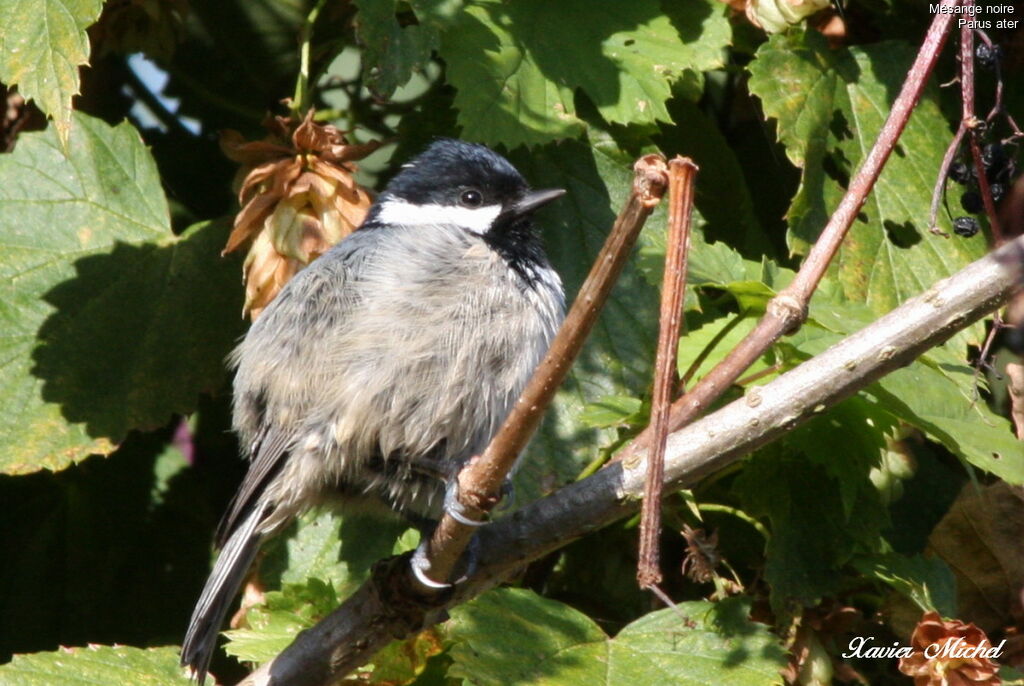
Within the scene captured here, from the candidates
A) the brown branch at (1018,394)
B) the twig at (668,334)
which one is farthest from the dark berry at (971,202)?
the twig at (668,334)

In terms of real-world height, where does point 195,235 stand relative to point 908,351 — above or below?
below

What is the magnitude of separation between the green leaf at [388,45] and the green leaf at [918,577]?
1.43 meters

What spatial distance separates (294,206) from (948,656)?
1652 mm

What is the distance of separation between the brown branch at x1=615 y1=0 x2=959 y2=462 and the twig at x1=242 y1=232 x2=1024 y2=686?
8cm

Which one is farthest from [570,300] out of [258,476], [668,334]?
[668,334]

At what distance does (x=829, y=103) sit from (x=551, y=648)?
4.90ft

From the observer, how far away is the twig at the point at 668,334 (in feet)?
4.63

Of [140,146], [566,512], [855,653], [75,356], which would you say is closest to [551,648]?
[566,512]

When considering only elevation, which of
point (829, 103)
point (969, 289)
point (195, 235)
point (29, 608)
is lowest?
point (29, 608)

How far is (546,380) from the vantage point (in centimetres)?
169

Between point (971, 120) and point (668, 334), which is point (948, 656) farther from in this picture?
point (668, 334)

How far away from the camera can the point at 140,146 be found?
122 inches

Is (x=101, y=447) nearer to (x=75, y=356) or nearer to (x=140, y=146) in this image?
(x=75, y=356)
